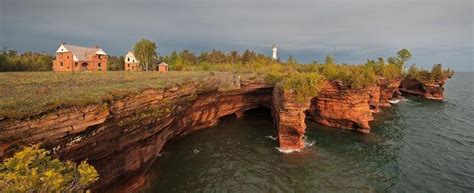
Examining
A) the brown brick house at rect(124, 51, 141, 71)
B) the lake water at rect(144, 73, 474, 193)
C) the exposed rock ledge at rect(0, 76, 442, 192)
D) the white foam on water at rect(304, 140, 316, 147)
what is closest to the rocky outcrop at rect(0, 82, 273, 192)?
the exposed rock ledge at rect(0, 76, 442, 192)

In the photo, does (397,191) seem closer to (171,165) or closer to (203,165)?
(203,165)


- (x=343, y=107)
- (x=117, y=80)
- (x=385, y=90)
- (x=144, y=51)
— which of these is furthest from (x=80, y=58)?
(x=385, y=90)

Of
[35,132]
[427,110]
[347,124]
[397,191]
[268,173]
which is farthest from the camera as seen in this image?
[427,110]

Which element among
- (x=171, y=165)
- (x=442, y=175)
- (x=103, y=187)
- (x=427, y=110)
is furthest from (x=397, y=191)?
(x=427, y=110)

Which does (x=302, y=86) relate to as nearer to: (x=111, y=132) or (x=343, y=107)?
(x=343, y=107)

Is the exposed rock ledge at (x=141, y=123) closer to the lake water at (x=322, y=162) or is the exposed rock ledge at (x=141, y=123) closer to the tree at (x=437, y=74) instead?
the lake water at (x=322, y=162)

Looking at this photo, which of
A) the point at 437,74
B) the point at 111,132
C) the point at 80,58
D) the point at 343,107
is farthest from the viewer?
the point at 437,74

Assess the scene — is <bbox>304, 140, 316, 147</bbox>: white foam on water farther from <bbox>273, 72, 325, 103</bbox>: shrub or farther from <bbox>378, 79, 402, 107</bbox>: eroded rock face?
<bbox>378, 79, 402, 107</bbox>: eroded rock face
